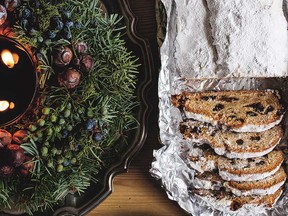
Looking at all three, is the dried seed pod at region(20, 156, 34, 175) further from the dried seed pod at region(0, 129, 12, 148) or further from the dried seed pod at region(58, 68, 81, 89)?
the dried seed pod at region(58, 68, 81, 89)

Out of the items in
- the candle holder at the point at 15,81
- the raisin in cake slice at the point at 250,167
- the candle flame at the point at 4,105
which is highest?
the candle holder at the point at 15,81

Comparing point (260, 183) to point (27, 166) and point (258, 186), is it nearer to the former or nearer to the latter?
point (258, 186)

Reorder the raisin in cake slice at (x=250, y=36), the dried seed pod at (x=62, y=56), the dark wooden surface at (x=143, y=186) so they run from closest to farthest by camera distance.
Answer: the dried seed pod at (x=62, y=56), the raisin in cake slice at (x=250, y=36), the dark wooden surface at (x=143, y=186)

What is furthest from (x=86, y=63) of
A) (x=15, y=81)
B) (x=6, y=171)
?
(x=6, y=171)

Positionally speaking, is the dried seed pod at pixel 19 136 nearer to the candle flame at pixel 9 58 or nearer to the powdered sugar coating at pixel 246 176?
the candle flame at pixel 9 58

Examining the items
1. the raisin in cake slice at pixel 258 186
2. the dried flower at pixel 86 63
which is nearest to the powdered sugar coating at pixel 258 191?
the raisin in cake slice at pixel 258 186

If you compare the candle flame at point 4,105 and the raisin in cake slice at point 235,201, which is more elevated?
the candle flame at point 4,105

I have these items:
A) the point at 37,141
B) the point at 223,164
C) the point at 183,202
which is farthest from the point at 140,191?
the point at 37,141
